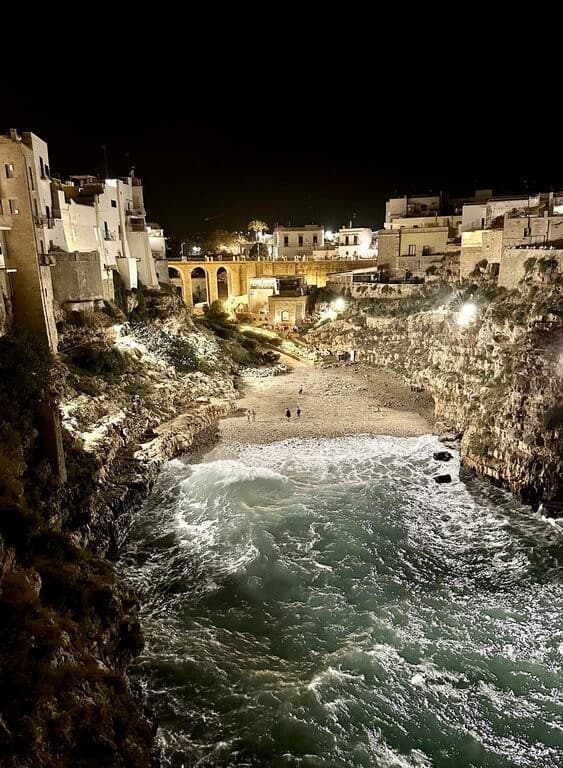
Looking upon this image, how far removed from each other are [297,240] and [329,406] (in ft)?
104

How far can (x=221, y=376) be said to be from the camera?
1593 inches

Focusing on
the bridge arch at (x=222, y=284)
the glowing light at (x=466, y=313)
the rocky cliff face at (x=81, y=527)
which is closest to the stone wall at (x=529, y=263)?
the glowing light at (x=466, y=313)

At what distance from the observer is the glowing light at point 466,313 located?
3519cm

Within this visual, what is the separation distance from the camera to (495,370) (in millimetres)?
30031

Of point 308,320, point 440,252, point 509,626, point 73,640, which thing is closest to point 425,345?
point 440,252

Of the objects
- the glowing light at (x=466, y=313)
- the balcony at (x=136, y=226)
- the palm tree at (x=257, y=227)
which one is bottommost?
the glowing light at (x=466, y=313)

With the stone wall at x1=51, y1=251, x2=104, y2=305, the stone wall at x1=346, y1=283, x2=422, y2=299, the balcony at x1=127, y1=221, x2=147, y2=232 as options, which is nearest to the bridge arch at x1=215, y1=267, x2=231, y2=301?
the stone wall at x1=346, y1=283, x2=422, y2=299

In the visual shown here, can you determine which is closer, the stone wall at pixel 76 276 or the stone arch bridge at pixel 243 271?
the stone wall at pixel 76 276

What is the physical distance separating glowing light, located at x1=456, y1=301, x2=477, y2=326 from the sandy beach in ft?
19.2

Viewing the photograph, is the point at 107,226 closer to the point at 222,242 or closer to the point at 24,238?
the point at 24,238

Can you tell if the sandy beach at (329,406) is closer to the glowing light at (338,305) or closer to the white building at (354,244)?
the glowing light at (338,305)

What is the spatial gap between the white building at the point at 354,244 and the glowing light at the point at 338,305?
9.55 m

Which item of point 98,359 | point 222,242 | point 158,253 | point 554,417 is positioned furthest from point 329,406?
point 222,242

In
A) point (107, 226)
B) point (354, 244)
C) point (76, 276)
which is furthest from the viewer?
point (354, 244)
